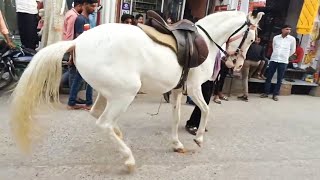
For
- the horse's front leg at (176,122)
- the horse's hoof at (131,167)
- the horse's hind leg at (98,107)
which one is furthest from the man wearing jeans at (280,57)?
the horse's hoof at (131,167)

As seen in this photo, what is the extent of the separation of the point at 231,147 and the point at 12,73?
3.42 m

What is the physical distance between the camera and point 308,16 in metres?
7.73

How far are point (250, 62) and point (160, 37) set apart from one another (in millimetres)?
4502

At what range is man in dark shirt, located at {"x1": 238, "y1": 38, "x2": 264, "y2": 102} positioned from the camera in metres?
7.09

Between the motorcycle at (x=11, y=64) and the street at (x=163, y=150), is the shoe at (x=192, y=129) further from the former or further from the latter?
the motorcycle at (x=11, y=64)

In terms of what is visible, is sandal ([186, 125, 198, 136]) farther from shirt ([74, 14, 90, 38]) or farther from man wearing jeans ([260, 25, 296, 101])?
man wearing jeans ([260, 25, 296, 101])

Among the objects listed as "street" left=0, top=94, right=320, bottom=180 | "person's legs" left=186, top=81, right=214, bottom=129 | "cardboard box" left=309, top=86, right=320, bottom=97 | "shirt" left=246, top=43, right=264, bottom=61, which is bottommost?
"cardboard box" left=309, top=86, right=320, bottom=97

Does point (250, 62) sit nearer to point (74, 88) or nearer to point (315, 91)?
point (315, 91)

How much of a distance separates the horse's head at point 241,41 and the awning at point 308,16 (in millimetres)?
4609

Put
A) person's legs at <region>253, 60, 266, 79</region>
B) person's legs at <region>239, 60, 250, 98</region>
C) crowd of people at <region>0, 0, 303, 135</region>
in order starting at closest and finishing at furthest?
crowd of people at <region>0, 0, 303, 135</region>
person's legs at <region>239, 60, 250, 98</region>
person's legs at <region>253, 60, 266, 79</region>

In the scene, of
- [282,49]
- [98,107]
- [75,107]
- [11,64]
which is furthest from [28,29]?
[282,49]

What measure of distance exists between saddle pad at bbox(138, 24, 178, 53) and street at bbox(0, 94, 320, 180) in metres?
1.10

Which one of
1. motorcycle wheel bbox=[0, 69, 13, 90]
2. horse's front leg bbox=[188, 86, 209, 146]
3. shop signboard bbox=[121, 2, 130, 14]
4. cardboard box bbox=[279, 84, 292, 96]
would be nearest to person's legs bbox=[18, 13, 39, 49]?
motorcycle wheel bbox=[0, 69, 13, 90]

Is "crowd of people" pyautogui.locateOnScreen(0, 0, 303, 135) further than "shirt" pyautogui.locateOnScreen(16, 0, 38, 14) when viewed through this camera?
No
